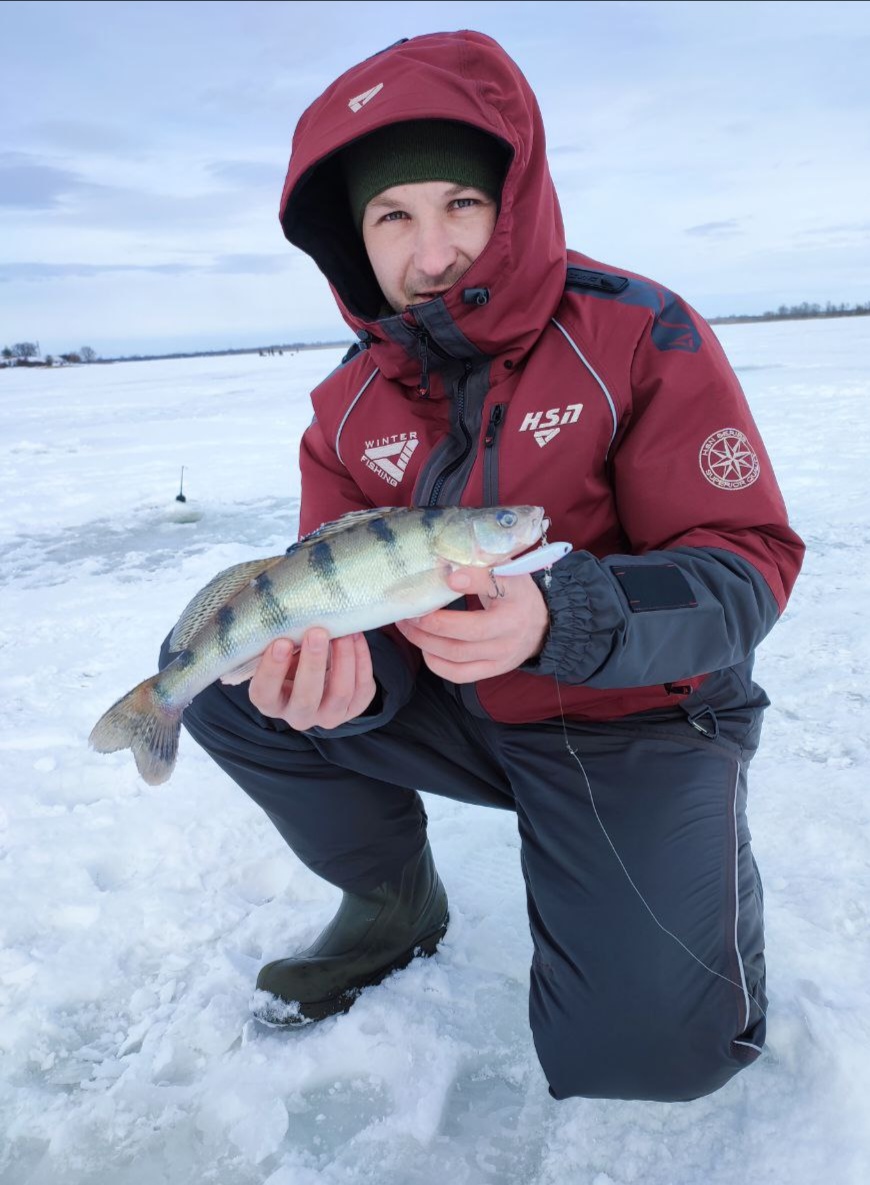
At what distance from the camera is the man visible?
5.80 feet

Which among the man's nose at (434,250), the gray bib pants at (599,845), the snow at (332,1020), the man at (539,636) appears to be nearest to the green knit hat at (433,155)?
the man at (539,636)

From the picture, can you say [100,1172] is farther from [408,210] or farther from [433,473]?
[408,210]

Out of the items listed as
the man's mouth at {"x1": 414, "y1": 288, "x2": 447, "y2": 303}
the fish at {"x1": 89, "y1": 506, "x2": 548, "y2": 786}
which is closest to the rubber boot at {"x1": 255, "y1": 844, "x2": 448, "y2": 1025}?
the fish at {"x1": 89, "y1": 506, "x2": 548, "y2": 786}

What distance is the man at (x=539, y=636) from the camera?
Result: 1767 millimetres

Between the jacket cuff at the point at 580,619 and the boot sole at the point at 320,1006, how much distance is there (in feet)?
3.94

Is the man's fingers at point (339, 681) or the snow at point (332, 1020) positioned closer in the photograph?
the snow at point (332, 1020)

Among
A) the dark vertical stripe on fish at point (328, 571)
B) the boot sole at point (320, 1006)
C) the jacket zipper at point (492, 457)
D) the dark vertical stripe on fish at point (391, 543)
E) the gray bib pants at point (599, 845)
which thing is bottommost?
the boot sole at point (320, 1006)

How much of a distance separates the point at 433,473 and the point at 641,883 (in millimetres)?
1160

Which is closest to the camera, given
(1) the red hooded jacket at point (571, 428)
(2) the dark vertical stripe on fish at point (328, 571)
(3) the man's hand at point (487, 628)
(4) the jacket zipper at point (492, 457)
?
(3) the man's hand at point (487, 628)

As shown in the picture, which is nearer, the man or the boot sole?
the man

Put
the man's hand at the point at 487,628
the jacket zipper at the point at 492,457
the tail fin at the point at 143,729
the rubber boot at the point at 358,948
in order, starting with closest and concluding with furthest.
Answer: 1. the man's hand at the point at 487,628
2. the tail fin at the point at 143,729
3. the jacket zipper at the point at 492,457
4. the rubber boot at the point at 358,948

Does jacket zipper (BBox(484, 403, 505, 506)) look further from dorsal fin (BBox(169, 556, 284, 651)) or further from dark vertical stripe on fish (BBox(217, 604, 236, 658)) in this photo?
dark vertical stripe on fish (BBox(217, 604, 236, 658))

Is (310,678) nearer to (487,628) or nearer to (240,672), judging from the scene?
(240,672)

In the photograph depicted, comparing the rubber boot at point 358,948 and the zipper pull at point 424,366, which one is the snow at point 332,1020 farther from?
the zipper pull at point 424,366
